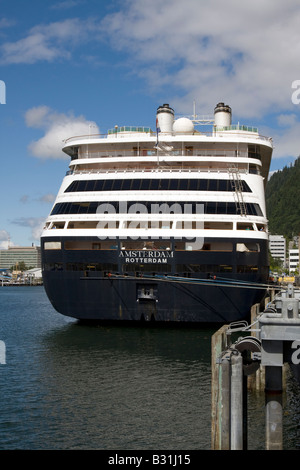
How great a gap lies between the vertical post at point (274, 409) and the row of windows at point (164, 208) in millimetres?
19357

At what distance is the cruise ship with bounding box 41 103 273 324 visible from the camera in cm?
3064

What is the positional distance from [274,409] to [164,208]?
796 inches

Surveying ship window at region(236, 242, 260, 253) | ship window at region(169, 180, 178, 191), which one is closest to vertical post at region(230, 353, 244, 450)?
ship window at region(236, 242, 260, 253)

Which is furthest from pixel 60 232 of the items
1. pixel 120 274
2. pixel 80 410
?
pixel 80 410

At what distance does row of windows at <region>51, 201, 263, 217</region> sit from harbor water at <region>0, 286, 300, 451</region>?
7.38m

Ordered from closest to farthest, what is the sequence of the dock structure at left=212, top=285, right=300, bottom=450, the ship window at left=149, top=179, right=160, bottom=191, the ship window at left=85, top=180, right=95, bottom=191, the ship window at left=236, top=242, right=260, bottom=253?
the dock structure at left=212, top=285, right=300, bottom=450 → the ship window at left=236, top=242, right=260, bottom=253 → the ship window at left=149, top=179, right=160, bottom=191 → the ship window at left=85, top=180, right=95, bottom=191

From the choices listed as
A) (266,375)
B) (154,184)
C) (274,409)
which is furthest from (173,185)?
(274,409)

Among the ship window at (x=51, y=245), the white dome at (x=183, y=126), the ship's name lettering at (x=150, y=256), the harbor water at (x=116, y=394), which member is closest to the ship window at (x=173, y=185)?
the ship's name lettering at (x=150, y=256)

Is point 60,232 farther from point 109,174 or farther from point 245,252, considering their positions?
point 245,252

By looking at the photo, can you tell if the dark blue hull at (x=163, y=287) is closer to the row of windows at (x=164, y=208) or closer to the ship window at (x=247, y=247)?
the ship window at (x=247, y=247)

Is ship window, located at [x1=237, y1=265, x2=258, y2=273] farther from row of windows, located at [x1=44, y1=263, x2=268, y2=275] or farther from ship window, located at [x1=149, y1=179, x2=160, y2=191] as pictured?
ship window, located at [x1=149, y1=179, x2=160, y2=191]

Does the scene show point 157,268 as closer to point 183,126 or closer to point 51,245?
point 51,245

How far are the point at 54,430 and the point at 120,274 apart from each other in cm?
1555

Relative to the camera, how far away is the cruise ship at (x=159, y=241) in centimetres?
3064
